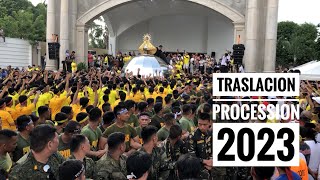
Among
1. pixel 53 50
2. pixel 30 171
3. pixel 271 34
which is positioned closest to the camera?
pixel 30 171

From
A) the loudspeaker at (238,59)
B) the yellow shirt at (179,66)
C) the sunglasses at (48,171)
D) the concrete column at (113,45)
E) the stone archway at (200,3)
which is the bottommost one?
the sunglasses at (48,171)

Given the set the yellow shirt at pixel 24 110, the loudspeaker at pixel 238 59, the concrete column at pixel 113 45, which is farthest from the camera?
the concrete column at pixel 113 45

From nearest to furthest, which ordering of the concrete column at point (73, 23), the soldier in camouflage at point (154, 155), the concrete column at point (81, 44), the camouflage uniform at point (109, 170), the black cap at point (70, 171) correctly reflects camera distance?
the black cap at point (70, 171), the camouflage uniform at point (109, 170), the soldier in camouflage at point (154, 155), the concrete column at point (73, 23), the concrete column at point (81, 44)

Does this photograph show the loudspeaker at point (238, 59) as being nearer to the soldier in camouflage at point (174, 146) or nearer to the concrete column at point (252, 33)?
the concrete column at point (252, 33)

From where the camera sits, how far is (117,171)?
5.08 m

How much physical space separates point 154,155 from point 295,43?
52.5m

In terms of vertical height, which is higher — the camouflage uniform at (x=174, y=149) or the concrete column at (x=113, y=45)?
the concrete column at (x=113, y=45)

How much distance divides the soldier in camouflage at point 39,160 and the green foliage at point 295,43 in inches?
1972

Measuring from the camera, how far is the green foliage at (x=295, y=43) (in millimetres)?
54281

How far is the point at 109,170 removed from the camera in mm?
5059

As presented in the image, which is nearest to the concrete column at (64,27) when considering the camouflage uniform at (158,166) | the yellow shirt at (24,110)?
the yellow shirt at (24,110)

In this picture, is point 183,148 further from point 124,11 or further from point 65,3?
point 124,11

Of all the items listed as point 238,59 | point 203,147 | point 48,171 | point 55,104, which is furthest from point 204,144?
point 238,59

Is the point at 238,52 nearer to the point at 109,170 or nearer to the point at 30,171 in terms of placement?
the point at 109,170
